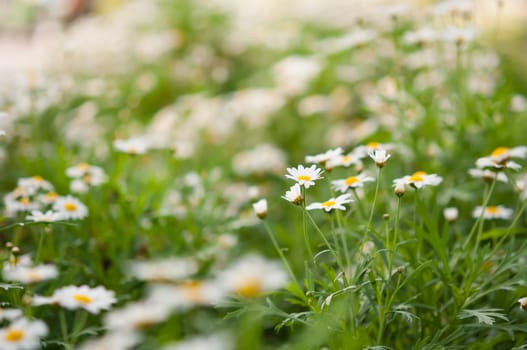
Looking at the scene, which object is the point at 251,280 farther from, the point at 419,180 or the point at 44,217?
the point at 44,217

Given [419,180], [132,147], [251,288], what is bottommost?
[251,288]

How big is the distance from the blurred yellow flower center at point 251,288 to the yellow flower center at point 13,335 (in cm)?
36

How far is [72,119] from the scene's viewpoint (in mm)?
2838

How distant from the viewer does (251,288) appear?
0.89 m

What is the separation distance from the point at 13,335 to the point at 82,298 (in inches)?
5.8

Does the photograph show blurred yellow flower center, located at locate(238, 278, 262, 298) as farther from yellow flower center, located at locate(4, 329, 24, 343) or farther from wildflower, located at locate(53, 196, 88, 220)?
wildflower, located at locate(53, 196, 88, 220)

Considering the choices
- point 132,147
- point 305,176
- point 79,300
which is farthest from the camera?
point 132,147

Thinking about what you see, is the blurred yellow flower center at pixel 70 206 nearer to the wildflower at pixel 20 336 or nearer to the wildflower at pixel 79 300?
the wildflower at pixel 79 300

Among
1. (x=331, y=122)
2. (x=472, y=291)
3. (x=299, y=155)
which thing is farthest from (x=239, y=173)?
(x=472, y=291)

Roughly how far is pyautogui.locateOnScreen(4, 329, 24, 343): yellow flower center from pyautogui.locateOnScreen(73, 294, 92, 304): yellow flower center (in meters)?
0.12

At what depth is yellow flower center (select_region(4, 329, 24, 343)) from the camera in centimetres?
93

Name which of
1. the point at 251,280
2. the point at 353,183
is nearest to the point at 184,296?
the point at 251,280

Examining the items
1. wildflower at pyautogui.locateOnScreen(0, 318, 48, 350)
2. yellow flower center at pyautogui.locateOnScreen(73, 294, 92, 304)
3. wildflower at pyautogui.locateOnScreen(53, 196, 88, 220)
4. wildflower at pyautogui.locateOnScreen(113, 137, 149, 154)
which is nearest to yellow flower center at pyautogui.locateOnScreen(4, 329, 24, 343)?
wildflower at pyautogui.locateOnScreen(0, 318, 48, 350)

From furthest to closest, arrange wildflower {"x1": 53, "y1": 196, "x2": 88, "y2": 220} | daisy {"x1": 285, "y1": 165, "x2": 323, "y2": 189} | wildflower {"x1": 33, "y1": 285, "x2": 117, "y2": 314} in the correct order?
1. wildflower {"x1": 53, "y1": 196, "x2": 88, "y2": 220}
2. daisy {"x1": 285, "y1": 165, "x2": 323, "y2": 189}
3. wildflower {"x1": 33, "y1": 285, "x2": 117, "y2": 314}
